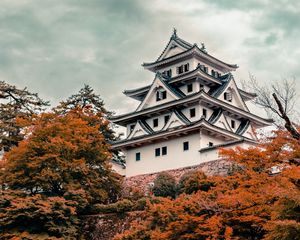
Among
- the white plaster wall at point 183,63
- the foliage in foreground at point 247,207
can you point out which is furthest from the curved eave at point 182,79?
the foliage in foreground at point 247,207

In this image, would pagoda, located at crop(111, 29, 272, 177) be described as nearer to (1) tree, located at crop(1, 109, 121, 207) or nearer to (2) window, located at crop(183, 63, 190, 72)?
(2) window, located at crop(183, 63, 190, 72)

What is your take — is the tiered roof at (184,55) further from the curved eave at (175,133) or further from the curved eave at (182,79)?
the curved eave at (175,133)

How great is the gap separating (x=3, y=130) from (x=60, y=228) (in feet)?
49.0

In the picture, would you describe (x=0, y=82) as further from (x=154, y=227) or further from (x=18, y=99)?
(x=154, y=227)

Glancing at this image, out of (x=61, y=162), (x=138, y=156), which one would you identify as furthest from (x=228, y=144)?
(x=61, y=162)

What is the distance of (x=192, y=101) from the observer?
3656 cm

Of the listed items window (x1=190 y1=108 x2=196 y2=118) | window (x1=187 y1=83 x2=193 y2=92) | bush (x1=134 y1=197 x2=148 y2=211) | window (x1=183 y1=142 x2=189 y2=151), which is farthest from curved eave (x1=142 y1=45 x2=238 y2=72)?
bush (x1=134 y1=197 x2=148 y2=211)

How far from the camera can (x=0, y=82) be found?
143 ft

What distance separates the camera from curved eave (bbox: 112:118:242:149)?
3403 cm

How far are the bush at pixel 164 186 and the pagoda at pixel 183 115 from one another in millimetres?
2714

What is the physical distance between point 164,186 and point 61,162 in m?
6.56

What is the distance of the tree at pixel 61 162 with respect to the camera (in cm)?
2978

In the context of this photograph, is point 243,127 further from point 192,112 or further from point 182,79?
point 182,79

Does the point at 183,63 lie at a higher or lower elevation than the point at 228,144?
higher
